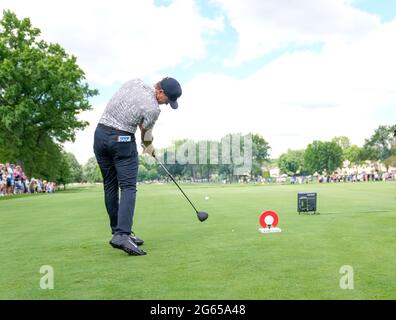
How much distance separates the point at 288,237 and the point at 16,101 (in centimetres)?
4981

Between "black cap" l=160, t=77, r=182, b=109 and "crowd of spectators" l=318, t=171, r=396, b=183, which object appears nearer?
"black cap" l=160, t=77, r=182, b=109

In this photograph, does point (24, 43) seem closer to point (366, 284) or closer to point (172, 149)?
point (366, 284)

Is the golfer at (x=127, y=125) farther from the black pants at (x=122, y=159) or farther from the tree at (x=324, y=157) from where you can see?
the tree at (x=324, y=157)

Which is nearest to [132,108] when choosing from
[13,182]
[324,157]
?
[13,182]

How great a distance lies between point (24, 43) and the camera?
5469cm

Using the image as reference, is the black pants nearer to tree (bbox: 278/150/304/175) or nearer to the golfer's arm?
the golfer's arm

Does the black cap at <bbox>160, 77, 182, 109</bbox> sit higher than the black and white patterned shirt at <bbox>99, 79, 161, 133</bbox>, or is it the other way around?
the black cap at <bbox>160, 77, 182, 109</bbox>

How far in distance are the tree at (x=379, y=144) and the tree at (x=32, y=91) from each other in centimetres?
12164

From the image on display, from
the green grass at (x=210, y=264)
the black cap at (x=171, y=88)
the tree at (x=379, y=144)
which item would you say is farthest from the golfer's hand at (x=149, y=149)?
the tree at (x=379, y=144)

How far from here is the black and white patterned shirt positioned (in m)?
6.55

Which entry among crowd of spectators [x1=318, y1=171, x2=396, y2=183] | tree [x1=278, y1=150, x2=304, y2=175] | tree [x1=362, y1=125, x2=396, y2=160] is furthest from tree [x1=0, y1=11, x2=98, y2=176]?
tree [x1=278, y1=150, x2=304, y2=175]

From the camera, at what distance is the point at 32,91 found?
53562mm

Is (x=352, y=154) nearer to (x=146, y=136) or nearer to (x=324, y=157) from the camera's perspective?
(x=324, y=157)

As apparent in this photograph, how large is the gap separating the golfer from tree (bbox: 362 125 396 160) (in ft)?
536
